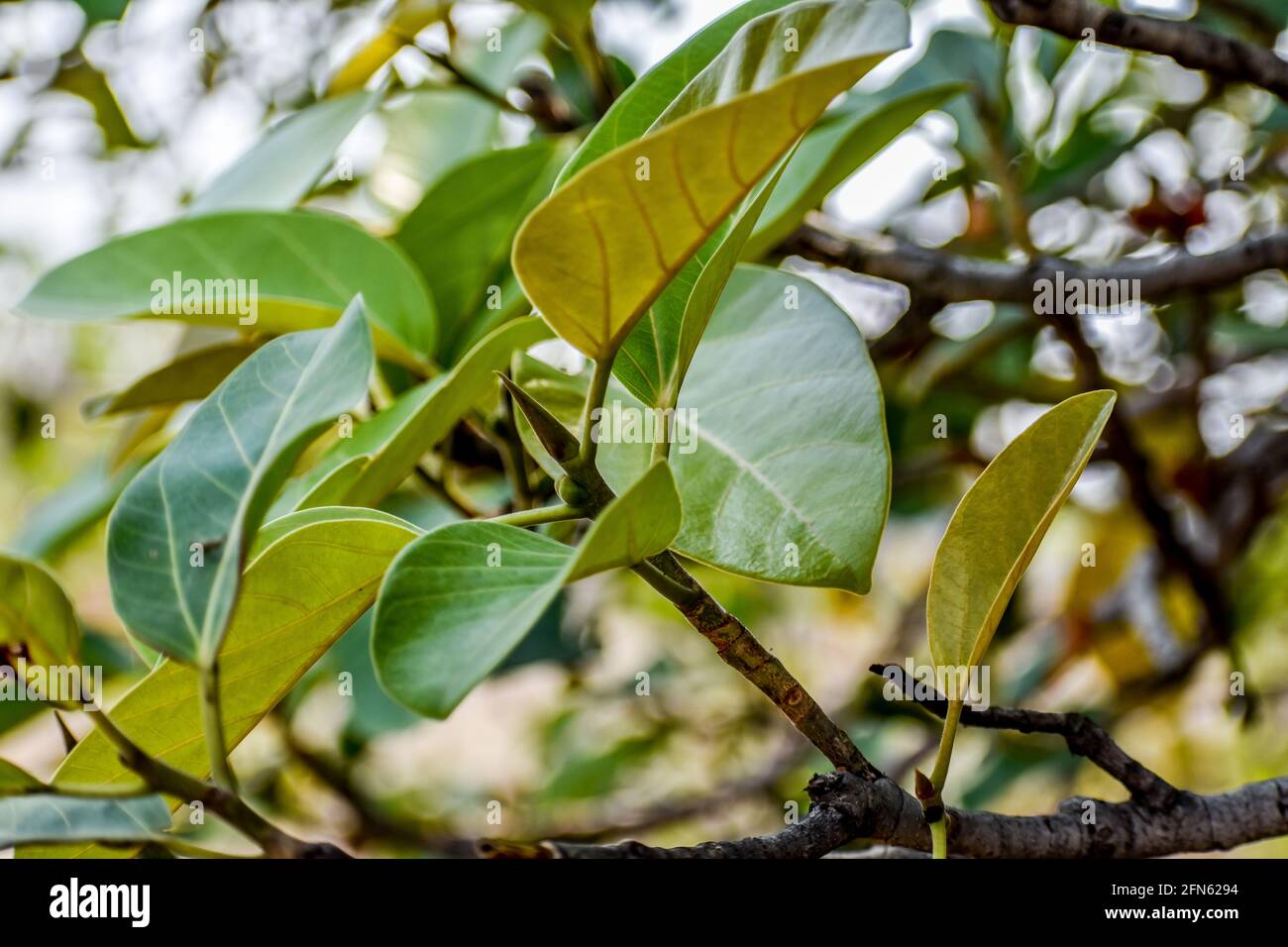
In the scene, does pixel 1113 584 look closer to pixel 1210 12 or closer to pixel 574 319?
pixel 1210 12

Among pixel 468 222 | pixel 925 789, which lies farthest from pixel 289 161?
pixel 925 789

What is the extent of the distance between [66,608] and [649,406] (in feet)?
0.76

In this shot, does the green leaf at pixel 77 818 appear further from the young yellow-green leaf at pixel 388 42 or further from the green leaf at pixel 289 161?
the young yellow-green leaf at pixel 388 42

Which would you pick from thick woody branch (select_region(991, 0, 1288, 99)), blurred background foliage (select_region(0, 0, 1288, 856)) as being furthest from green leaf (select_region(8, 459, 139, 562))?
thick woody branch (select_region(991, 0, 1288, 99))

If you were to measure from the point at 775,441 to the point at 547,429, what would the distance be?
0.12 metres

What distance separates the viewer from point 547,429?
387 mm

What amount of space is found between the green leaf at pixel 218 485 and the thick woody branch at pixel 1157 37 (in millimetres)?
410

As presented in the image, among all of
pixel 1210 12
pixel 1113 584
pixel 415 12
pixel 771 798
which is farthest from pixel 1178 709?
pixel 415 12

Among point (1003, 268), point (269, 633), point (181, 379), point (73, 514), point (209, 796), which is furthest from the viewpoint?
point (73, 514)

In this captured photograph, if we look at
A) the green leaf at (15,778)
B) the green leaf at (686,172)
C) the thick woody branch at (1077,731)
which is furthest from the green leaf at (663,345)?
the green leaf at (15,778)

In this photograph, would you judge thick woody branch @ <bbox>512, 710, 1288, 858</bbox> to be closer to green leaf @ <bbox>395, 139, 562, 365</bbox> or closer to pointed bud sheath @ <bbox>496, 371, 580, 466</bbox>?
pointed bud sheath @ <bbox>496, 371, 580, 466</bbox>

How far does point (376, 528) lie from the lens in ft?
1.32

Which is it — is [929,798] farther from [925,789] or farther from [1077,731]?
[1077,731]

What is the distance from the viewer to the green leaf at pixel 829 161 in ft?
1.94
